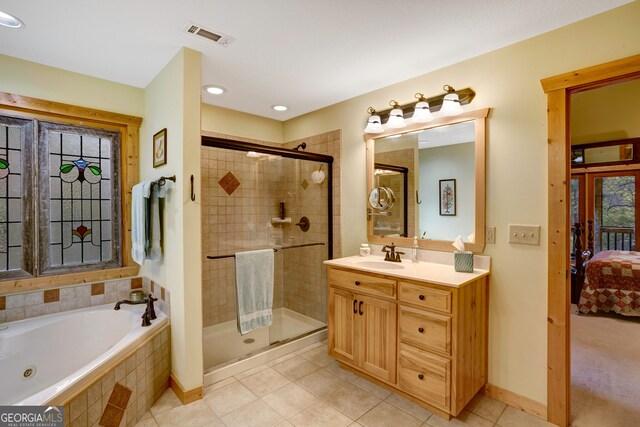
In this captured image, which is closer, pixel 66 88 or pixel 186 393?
pixel 186 393

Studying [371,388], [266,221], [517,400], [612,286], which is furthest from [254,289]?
[612,286]

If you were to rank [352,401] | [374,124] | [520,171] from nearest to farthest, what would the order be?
1. [520,171]
2. [352,401]
3. [374,124]

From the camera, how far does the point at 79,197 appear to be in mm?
2529

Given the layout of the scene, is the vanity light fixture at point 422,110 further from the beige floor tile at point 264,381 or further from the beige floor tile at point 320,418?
the beige floor tile at point 264,381

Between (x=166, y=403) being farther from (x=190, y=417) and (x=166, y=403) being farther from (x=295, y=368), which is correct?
(x=295, y=368)

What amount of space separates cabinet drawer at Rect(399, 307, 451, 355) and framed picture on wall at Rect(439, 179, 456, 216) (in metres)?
0.85

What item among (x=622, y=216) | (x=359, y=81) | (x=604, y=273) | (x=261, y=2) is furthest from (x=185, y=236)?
(x=622, y=216)

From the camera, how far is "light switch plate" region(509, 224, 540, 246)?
1955 millimetres

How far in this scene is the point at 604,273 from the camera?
3646 millimetres

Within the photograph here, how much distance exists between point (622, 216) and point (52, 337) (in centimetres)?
→ 645

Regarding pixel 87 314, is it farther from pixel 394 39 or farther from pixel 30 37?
pixel 394 39

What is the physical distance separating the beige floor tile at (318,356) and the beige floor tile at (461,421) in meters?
0.98

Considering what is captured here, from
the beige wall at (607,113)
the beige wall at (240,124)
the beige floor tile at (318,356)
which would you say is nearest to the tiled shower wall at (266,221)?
the beige floor tile at (318,356)

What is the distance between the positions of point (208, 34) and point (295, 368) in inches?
101
